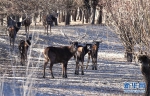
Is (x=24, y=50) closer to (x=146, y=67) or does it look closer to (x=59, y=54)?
(x=59, y=54)

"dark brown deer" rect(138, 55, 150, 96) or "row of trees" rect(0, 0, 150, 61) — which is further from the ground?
"row of trees" rect(0, 0, 150, 61)

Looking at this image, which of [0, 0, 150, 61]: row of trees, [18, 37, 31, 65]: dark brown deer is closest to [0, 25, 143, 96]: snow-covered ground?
[18, 37, 31, 65]: dark brown deer

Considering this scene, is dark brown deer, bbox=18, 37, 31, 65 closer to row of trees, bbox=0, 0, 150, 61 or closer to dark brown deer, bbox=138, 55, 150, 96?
row of trees, bbox=0, 0, 150, 61

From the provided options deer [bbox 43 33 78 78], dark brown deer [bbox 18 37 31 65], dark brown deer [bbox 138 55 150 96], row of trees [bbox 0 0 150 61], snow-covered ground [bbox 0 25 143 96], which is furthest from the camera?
dark brown deer [bbox 18 37 31 65]

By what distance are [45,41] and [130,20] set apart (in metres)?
21.2

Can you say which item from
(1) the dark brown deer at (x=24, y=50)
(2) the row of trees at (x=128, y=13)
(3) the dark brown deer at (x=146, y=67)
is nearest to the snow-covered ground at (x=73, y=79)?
(1) the dark brown deer at (x=24, y=50)

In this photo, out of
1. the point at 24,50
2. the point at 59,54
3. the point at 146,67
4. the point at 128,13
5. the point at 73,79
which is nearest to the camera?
the point at 146,67

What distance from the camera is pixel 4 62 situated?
18.1 m

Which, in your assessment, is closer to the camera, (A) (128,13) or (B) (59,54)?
(A) (128,13)

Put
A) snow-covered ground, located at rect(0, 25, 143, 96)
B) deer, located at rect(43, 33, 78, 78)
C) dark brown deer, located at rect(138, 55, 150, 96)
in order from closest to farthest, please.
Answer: dark brown deer, located at rect(138, 55, 150, 96), snow-covered ground, located at rect(0, 25, 143, 96), deer, located at rect(43, 33, 78, 78)

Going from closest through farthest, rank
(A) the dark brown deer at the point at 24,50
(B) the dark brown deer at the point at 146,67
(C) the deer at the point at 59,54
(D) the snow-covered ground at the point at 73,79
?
(B) the dark brown deer at the point at 146,67
(D) the snow-covered ground at the point at 73,79
(C) the deer at the point at 59,54
(A) the dark brown deer at the point at 24,50

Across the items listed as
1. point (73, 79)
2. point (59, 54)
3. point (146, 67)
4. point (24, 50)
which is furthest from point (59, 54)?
point (146, 67)

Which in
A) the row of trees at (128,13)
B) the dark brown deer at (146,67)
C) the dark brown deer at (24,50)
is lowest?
the dark brown deer at (24,50)

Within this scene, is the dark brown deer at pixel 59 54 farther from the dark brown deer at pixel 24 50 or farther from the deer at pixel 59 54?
the dark brown deer at pixel 24 50
